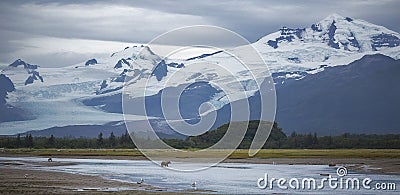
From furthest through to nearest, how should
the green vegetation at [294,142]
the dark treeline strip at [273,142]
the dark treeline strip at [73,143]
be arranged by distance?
the dark treeline strip at [73,143], the dark treeline strip at [273,142], the green vegetation at [294,142]

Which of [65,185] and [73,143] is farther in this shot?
[73,143]

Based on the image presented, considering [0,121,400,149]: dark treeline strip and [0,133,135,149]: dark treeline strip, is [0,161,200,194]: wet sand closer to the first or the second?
[0,121,400,149]: dark treeline strip

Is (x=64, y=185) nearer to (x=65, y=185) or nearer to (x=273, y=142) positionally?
(x=65, y=185)

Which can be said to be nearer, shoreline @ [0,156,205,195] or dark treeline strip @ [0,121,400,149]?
shoreline @ [0,156,205,195]

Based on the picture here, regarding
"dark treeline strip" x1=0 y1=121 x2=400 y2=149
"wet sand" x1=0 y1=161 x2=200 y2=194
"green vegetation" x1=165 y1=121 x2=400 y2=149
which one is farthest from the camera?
"dark treeline strip" x1=0 y1=121 x2=400 y2=149

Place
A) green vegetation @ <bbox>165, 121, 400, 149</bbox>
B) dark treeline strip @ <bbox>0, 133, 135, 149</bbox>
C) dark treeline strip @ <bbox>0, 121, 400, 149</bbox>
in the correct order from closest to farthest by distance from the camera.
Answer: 1. green vegetation @ <bbox>165, 121, 400, 149</bbox>
2. dark treeline strip @ <bbox>0, 121, 400, 149</bbox>
3. dark treeline strip @ <bbox>0, 133, 135, 149</bbox>

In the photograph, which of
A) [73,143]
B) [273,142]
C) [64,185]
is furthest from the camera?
[73,143]

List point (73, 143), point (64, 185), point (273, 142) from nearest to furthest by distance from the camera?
1. point (64, 185)
2. point (273, 142)
3. point (73, 143)

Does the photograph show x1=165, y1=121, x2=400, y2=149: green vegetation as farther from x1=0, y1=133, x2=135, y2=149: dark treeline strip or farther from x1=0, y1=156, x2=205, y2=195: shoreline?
x1=0, y1=156, x2=205, y2=195: shoreline

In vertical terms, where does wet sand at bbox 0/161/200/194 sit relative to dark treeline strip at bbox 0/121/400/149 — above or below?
below

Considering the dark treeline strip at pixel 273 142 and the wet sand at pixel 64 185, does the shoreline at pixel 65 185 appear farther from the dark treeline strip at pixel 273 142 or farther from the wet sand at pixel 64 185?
the dark treeline strip at pixel 273 142

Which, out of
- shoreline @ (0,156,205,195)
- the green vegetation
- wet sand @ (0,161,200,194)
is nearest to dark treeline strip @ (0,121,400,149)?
the green vegetation

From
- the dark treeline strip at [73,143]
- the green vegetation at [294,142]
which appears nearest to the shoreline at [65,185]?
the green vegetation at [294,142]

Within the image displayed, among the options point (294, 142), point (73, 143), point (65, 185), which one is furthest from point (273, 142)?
point (65, 185)
